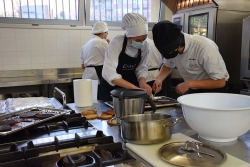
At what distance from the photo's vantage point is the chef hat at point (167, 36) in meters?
1.52

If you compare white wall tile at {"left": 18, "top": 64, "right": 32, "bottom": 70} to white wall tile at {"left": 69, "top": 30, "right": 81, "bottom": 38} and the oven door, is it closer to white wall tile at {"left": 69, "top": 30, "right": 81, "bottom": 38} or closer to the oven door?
white wall tile at {"left": 69, "top": 30, "right": 81, "bottom": 38}

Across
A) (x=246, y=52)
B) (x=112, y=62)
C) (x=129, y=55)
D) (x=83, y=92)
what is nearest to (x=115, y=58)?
(x=112, y=62)

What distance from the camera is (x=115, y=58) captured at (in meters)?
1.93

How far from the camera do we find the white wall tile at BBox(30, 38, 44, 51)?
11.2 feet

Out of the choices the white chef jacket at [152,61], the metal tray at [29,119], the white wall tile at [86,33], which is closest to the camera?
the metal tray at [29,119]

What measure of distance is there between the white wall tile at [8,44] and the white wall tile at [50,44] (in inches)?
15.9

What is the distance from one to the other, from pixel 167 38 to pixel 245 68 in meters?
1.38

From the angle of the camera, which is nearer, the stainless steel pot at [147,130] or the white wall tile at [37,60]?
the stainless steel pot at [147,130]

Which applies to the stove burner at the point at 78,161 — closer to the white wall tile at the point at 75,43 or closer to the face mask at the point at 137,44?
the face mask at the point at 137,44

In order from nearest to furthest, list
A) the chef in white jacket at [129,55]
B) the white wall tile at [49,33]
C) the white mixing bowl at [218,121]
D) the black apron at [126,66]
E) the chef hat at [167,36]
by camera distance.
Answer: the white mixing bowl at [218,121]
the chef hat at [167,36]
the chef in white jacket at [129,55]
the black apron at [126,66]
the white wall tile at [49,33]

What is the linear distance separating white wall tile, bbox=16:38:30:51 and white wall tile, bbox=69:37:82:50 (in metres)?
0.58

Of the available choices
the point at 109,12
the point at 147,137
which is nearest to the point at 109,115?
the point at 147,137

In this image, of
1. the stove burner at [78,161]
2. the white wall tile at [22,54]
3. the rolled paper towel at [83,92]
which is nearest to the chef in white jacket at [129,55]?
the rolled paper towel at [83,92]

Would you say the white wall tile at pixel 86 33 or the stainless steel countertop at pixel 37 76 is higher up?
the white wall tile at pixel 86 33
